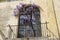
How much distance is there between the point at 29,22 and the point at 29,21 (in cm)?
2

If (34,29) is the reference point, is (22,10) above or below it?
above

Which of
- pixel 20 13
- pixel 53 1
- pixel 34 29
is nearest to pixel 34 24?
pixel 34 29

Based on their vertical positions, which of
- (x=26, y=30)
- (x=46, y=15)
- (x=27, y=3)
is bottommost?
(x=26, y=30)

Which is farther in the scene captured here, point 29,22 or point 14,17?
point 14,17

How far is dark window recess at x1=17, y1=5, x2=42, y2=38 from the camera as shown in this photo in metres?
2.83

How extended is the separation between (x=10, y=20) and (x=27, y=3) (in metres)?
0.50

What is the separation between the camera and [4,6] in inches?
132

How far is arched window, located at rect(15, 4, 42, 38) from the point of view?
2842mm

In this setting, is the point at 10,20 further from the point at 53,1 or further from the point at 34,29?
the point at 53,1

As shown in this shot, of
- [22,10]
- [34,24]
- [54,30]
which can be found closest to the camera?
[54,30]

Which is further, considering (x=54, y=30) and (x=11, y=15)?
(x=11, y=15)

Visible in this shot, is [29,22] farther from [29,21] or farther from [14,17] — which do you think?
[14,17]

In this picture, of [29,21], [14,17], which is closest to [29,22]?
[29,21]

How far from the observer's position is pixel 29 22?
2.97 meters
